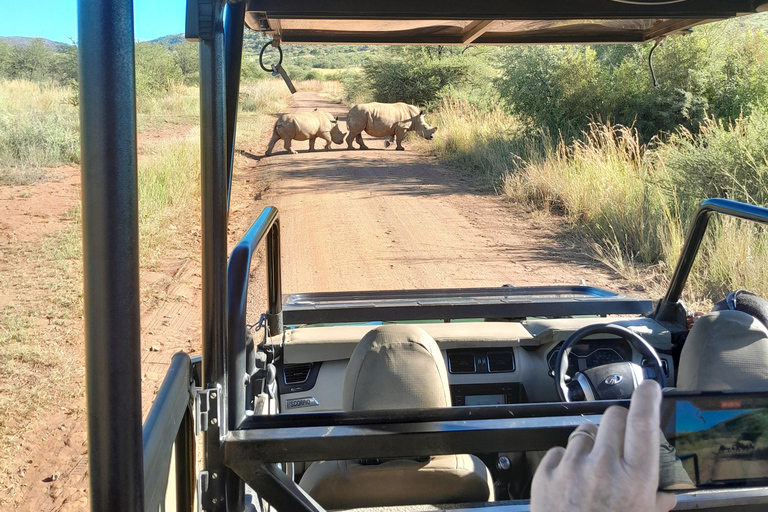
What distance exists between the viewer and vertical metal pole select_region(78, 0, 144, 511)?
83 centimetres

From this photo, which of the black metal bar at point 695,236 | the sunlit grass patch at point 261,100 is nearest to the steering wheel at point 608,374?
the black metal bar at point 695,236

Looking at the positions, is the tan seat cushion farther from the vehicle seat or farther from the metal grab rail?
the metal grab rail

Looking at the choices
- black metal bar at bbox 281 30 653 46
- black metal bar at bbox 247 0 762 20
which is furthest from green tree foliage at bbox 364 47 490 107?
black metal bar at bbox 247 0 762 20

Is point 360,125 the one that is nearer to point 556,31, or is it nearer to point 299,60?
point 556,31

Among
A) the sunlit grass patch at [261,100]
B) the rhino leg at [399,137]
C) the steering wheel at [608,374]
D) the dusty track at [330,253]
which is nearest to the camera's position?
the steering wheel at [608,374]

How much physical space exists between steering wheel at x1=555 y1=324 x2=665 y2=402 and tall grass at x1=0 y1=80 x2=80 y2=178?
10489 mm

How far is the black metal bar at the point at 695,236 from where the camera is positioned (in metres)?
2.47

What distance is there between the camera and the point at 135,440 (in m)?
0.92

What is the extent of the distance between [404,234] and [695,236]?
6.82 m

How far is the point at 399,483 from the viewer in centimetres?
216

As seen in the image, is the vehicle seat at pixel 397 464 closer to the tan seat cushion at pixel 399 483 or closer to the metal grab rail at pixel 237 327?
the tan seat cushion at pixel 399 483

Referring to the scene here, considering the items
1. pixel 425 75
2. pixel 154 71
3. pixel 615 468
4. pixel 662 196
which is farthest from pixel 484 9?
pixel 425 75

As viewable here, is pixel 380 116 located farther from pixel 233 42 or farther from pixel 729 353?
pixel 233 42

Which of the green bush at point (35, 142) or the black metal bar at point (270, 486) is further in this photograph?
the green bush at point (35, 142)
